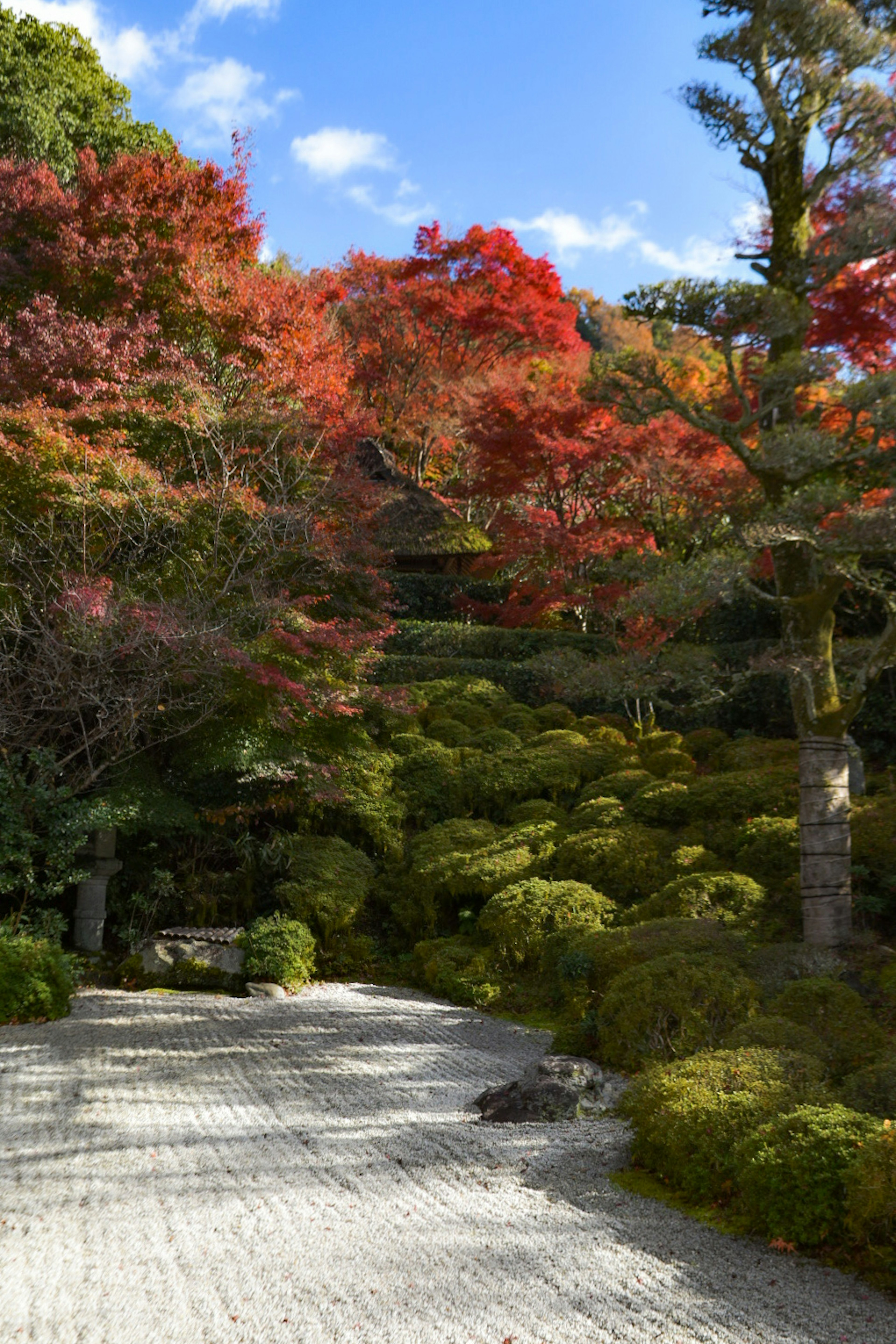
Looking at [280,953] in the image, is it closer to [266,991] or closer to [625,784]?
[266,991]

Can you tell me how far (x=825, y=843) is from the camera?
6.08 metres

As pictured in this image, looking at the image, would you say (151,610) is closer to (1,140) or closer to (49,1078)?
(49,1078)

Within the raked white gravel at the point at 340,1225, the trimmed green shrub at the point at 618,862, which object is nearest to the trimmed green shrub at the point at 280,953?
the raked white gravel at the point at 340,1225

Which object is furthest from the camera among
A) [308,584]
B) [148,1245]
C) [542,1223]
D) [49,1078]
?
[308,584]

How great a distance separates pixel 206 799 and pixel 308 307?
5751 mm

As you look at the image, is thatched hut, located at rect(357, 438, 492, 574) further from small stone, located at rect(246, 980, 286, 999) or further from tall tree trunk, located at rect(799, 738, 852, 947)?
tall tree trunk, located at rect(799, 738, 852, 947)

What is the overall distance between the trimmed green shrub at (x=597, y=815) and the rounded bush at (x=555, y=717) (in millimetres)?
2516

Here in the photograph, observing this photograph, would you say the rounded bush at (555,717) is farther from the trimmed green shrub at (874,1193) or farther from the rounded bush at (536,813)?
the trimmed green shrub at (874,1193)

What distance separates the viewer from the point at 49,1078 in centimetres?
521

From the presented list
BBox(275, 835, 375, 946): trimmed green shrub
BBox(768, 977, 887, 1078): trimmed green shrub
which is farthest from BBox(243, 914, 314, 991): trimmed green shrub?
BBox(768, 977, 887, 1078): trimmed green shrub

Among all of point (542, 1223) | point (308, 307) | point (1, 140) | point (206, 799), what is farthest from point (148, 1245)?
point (1, 140)

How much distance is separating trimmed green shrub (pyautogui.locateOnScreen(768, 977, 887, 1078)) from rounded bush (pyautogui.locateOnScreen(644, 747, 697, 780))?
4070 mm

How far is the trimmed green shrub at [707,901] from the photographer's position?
256 inches

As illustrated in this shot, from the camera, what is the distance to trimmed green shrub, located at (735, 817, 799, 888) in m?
7.00
